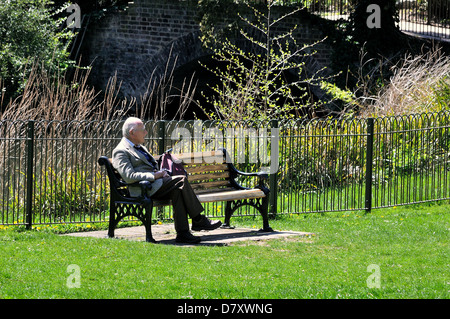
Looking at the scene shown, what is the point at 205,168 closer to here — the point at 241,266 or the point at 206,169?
the point at 206,169

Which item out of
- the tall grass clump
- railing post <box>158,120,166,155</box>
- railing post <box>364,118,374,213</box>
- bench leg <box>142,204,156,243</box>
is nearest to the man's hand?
bench leg <box>142,204,156,243</box>

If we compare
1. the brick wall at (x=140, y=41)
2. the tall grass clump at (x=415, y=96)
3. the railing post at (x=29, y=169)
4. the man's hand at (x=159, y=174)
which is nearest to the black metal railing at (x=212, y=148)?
the railing post at (x=29, y=169)

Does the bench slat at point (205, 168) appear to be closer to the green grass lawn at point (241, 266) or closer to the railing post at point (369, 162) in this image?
the green grass lawn at point (241, 266)

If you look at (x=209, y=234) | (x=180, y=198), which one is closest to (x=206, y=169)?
(x=209, y=234)

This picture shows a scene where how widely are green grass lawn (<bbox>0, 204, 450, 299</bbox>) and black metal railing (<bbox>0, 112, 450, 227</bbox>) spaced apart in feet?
3.54

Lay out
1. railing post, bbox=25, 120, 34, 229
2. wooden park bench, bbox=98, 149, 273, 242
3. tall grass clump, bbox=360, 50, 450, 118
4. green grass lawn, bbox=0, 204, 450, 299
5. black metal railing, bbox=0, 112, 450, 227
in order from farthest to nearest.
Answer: tall grass clump, bbox=360, 50, 450, 118 → black metal railing, bbox=0, 112, 450, 227 → railing post, bbox=25, 120, 34, 229 → wooden park bench, bbox=98, 149, 273, 242 → green grass lawn, bbox=0, 204, 450, 299

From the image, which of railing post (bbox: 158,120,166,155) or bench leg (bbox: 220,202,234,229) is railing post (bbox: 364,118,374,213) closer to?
bench leg (bbox: 220,202,234,229)

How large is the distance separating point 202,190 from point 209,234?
58 cm

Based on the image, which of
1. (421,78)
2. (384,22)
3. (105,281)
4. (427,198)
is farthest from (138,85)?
(105,281)

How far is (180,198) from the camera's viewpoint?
25.9ft

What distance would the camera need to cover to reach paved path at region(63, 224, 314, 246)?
8.13 m

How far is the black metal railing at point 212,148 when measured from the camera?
951 centimetres

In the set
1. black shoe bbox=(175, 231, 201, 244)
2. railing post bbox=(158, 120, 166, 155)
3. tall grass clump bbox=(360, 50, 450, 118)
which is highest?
tall grass clump bbox=(360, 50, 450, 118)

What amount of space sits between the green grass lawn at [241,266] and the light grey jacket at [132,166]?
2.09 ft
